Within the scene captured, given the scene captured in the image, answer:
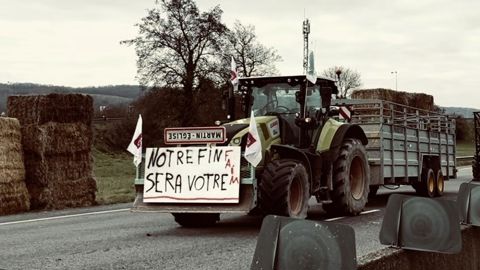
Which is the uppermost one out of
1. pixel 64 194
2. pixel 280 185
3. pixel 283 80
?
pixel 283 80

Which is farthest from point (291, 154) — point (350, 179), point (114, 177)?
point (114, 177)

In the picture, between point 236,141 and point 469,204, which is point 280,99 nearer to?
point 236,141

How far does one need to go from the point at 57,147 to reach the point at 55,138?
8.3 inches

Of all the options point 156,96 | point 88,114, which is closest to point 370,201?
point 88,114

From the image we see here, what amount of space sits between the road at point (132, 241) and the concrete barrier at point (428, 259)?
2.44 meters

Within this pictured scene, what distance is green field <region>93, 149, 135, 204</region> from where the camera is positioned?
60.4 ft

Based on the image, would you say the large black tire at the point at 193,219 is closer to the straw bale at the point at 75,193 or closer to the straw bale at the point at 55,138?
the straw bale at the point at 75,193

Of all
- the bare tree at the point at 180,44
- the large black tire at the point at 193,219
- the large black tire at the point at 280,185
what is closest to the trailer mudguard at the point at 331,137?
the large black tire at the point at 280,185

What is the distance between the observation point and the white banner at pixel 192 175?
32.3 feet

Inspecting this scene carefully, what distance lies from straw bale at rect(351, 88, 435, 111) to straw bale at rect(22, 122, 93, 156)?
13.1 meters

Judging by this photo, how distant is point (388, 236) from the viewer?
14.7ft

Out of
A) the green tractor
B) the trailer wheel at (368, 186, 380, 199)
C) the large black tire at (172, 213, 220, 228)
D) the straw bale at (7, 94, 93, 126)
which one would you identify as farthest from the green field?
the green tractor

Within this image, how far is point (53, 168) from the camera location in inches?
622

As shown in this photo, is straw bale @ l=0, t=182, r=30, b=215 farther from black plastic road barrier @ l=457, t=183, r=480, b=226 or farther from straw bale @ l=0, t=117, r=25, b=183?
black plastic road barrier @ l=457, t=183, r=480, b=226
